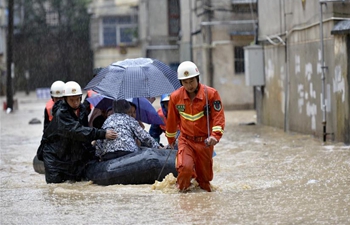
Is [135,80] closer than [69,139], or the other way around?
[69,139]

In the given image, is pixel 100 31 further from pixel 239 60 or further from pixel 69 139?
pixel 69 139

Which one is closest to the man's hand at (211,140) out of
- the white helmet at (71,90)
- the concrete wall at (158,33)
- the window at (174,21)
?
the white helmet at (71,90)

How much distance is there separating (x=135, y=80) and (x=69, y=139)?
1.20m

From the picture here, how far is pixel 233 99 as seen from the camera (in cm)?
2961

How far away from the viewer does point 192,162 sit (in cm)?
933

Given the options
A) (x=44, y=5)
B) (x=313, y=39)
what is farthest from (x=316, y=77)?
(x=44, y=5)

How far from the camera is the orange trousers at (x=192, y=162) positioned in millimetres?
9328

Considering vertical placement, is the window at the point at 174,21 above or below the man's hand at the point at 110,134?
above

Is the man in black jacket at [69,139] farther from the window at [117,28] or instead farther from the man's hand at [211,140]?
the window at [117,28]

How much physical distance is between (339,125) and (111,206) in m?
7.63

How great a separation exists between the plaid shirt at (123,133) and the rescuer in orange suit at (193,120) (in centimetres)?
103

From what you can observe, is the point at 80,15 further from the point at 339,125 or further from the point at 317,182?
the point at 317,182

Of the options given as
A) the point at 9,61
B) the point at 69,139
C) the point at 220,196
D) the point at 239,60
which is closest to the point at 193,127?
the point at 220,196

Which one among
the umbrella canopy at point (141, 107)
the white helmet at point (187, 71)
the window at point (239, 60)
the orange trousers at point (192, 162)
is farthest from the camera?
the window at point (239, 60)
